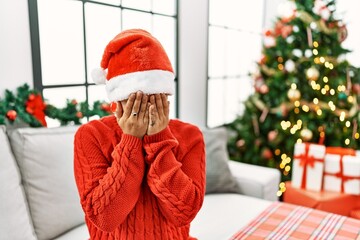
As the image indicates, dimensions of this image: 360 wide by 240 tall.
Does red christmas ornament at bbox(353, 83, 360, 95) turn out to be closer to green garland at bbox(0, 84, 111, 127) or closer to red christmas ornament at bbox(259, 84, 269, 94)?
red christmas ornament at bbox(259, 84, 269, 94)

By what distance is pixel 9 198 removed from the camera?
132cm

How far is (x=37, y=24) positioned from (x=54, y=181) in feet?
2.71

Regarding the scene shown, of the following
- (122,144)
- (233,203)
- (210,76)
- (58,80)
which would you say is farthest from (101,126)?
(210,76)

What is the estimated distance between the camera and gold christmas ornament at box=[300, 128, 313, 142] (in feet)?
9.02

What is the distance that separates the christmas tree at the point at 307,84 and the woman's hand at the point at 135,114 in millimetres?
2126

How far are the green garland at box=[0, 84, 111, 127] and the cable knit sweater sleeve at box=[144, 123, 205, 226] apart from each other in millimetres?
923

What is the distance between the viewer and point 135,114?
93 centimetres

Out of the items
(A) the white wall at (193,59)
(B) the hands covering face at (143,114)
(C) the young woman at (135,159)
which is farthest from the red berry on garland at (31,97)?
(A) the white wall at (193,59)

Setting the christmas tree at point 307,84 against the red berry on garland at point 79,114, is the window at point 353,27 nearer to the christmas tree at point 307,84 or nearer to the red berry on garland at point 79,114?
the christmas tree at point 307,84

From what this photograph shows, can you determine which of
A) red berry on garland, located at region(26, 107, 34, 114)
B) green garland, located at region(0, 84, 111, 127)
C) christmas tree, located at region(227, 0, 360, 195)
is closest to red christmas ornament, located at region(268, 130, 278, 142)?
christmas tree, located at region(227, 0, 360, 195)

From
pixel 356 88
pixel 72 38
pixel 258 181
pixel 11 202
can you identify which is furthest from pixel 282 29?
pixel 11 202

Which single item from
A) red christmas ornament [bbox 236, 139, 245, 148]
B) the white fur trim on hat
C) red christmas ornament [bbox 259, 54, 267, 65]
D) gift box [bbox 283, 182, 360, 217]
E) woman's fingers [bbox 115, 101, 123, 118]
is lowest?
gift box [bbox 283, 182, 360, 217]

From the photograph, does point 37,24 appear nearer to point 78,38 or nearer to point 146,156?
point 78,38

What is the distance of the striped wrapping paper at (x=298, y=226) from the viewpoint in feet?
4.92
